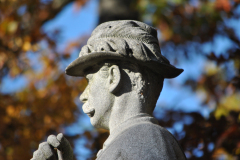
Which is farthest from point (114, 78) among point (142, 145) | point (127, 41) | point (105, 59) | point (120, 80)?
point (142, 145)

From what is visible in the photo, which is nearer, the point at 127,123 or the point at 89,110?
the point at 127,123

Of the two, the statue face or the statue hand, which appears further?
the statue face

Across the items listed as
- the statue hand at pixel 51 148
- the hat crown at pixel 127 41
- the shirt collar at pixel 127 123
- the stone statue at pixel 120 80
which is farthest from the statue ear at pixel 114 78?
the statue hand at pixel 51 148

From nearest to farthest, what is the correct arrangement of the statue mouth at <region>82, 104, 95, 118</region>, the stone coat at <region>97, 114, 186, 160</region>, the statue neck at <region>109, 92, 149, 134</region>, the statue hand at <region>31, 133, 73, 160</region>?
the stone coat at <region>97, 114, 186, 160</region>, the statue hand at <region>31, 133, 73, 160</region>, the statue neck at <region>109, 92, 149, 134</region>, the statue mouth at <region>82, 104, 95, 118</region>

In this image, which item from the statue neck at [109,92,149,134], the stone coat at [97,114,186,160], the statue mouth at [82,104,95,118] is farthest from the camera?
the statue mouth at [82,104,95,118]

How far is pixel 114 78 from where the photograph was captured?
3.20 metres

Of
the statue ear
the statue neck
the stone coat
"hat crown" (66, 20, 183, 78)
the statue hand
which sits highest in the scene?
"hat crown" (66, 20, 183, 78)

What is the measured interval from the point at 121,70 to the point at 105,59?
148mm

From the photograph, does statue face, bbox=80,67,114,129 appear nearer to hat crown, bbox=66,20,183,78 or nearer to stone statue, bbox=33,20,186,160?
stone statue, bbox=33,20,186,160

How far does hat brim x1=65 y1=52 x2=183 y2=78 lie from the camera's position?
3.16 meters

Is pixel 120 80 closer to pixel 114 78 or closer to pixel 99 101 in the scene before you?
pixel 114 78

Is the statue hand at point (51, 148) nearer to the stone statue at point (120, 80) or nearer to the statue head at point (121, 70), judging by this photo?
the stone statue at point (120, 80)

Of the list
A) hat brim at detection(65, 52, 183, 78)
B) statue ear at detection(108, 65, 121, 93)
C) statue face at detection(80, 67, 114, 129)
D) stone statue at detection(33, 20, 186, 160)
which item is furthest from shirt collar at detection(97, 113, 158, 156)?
hat brim at detection(65, 52, 183, 78)

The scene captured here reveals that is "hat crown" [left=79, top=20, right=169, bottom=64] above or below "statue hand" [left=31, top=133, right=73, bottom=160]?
above
